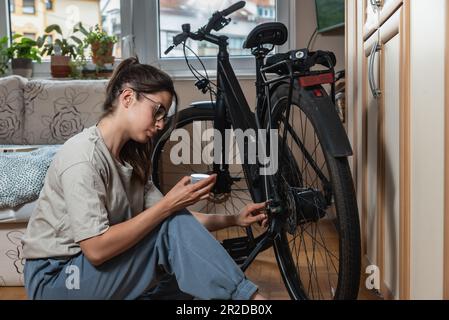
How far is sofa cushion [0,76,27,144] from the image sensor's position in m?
2.50

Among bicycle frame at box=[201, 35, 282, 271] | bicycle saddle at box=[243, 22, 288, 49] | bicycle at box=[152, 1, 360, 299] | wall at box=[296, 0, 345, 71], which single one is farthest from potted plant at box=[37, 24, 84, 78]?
bicycle saddle at box=[243, 22, 288, 49]

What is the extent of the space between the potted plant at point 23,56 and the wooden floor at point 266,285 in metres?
1.59

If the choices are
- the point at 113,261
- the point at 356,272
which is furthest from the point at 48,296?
the point at 356,272

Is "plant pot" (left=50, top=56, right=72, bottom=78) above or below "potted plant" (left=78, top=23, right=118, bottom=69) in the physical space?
below

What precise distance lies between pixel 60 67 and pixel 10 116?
1.70ft

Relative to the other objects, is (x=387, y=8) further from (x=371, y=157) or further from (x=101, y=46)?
(x=101, y=46)

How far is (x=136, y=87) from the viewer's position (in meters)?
1.17

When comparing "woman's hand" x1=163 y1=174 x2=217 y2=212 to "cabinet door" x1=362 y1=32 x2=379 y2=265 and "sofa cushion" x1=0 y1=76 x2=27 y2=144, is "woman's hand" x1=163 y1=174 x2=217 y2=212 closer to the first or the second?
"cabinet door" x1=362 y1=32 x2=379 y2=265

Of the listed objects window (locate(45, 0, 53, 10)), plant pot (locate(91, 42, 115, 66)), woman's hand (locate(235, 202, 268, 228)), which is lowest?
woman's hand (locate(235, 202, 268, 228))

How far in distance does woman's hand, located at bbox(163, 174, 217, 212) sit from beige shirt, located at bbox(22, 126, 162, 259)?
Answer: 14cm

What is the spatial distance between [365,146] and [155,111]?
2.59 feet

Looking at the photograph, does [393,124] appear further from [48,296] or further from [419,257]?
[48,296]

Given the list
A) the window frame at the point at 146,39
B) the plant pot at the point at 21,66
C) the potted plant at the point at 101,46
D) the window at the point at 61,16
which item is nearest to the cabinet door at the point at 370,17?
the window frame at the point at 146,39

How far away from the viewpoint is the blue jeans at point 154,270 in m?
1.04
